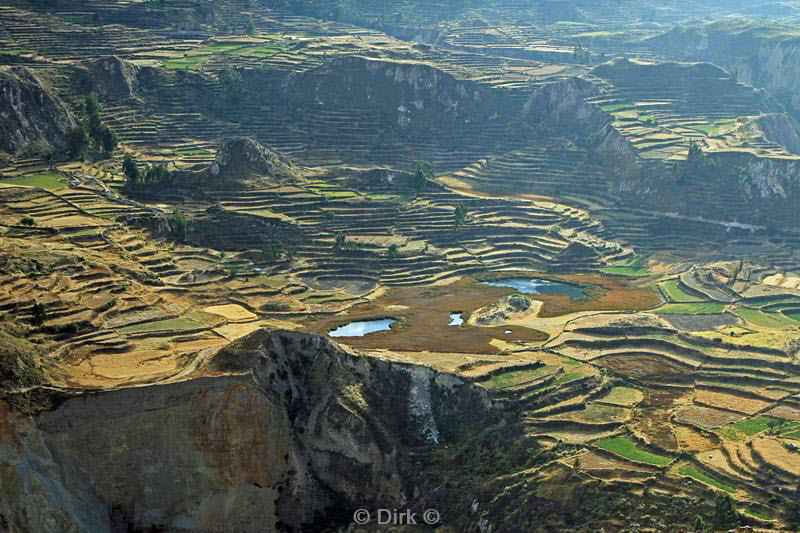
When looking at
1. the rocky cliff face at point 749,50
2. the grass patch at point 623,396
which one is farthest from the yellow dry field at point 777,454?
the rocky cliff face at point 749,50

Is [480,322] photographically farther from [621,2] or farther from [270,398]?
[621,2]

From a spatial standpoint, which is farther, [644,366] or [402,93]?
[402,93]

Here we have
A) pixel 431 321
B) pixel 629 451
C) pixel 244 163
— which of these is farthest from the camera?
pixel 244 163

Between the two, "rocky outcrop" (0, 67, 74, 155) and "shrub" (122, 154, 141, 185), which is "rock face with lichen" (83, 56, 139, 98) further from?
"shrub" (122, 154, 141, 185)

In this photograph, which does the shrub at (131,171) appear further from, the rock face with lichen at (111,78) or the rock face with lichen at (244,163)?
the rock face with lichen at (111,78)

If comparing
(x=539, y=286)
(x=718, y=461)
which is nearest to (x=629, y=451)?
(x=718, y=461)

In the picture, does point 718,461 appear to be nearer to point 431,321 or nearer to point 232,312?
point 431,321

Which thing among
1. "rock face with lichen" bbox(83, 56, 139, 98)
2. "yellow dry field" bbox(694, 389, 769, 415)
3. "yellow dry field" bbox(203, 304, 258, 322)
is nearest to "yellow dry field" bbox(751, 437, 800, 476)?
"yellow dry field" bbox(694, 389, 769, 415)
